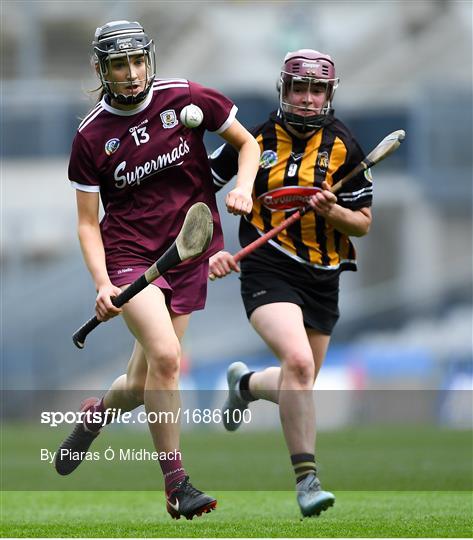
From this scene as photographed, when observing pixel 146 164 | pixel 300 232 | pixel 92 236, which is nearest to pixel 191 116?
pixel 146 164

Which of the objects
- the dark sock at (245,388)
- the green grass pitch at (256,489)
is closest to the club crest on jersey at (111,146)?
the green grass pitch at (256,489)

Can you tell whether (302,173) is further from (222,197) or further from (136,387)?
(222,197)

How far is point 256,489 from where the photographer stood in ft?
26.7

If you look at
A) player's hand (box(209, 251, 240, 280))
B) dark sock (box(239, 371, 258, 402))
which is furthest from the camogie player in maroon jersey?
dark sock (box(239, 371, 258, 402))

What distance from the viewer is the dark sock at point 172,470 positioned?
228 inches

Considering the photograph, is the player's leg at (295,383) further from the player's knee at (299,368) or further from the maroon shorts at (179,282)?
the maroon shorts at (179,282)

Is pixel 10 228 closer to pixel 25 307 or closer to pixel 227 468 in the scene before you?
pixel 25 307

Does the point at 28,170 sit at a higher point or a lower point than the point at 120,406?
higher

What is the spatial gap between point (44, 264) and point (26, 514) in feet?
46.0

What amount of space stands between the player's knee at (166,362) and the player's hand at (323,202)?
3.39 feet

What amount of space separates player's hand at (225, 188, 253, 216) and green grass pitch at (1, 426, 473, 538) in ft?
4.05

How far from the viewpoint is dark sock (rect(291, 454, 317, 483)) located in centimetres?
619

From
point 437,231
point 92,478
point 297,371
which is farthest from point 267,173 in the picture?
point 437,231

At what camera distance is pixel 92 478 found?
9.14m
